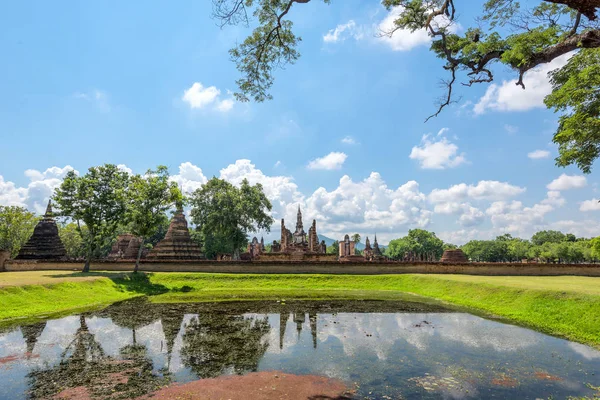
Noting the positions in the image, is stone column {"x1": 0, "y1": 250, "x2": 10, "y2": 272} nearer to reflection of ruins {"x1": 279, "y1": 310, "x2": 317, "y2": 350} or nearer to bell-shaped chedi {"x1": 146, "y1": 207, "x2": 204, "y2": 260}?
bell-shaped chedi {"x1": 146, "y1": 207, "x2": 204, "y2": 260}

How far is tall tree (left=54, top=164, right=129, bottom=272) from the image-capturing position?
107 feet

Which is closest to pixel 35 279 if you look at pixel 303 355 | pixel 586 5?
pixel 303 355

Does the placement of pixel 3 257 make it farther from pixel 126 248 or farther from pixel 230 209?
pixel 230 209

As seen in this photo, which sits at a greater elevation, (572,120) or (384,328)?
(572,120)

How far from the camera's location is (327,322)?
1622 centimetres

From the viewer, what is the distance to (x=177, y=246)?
40.1m

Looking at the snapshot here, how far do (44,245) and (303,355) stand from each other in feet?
131

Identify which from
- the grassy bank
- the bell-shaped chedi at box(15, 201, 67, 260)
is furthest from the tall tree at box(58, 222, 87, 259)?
the grassy bank

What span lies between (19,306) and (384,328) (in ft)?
59.4

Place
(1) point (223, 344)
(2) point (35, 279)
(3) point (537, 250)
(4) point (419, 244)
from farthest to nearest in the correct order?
(4) point (419, 244) < (3) point (537, 250) < (2) point (35, 279) < (1) point (223, 344)

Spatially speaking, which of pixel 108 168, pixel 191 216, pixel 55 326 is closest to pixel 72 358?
pixel 55 326

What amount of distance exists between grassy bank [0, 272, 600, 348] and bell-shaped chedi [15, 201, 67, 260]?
47.8 feet

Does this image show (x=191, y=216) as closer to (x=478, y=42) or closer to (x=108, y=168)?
(x=108, y=168)

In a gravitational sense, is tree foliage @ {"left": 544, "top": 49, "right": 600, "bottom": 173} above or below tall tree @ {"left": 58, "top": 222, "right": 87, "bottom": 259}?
above
